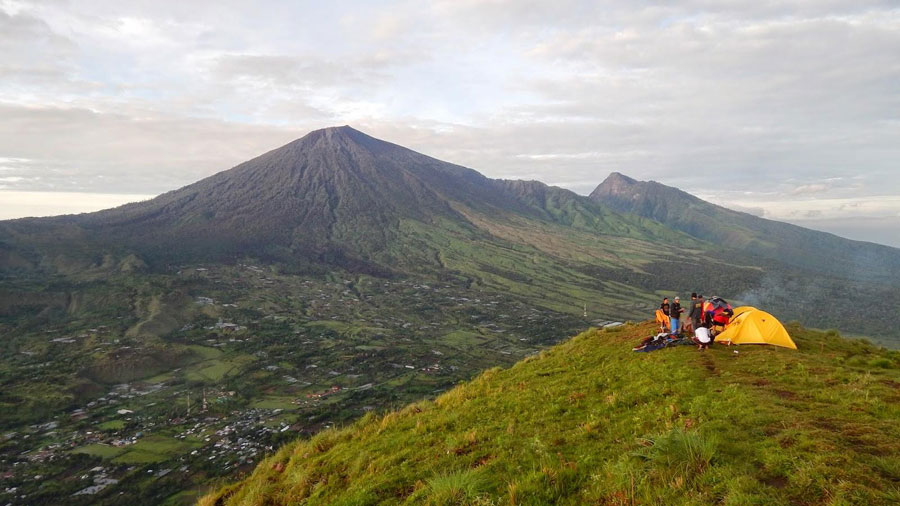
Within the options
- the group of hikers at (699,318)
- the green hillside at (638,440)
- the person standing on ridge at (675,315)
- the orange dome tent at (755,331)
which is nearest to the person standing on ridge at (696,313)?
the group of hikers at (699,318)

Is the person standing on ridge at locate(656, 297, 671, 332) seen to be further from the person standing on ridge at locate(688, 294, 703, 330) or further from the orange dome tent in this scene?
the orange dome tent

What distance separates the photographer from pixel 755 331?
67.5ft

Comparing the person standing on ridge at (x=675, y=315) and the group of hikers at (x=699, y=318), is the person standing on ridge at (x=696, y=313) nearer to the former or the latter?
the group of hikers at (x=699, y=318)

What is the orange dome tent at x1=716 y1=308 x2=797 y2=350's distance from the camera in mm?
20156

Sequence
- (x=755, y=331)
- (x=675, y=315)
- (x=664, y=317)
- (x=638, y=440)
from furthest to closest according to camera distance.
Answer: (x=664, y=317), (x=675, y=315), (x=755, y=331), (x=638, y=440)

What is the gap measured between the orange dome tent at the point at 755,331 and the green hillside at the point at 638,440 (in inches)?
36.5

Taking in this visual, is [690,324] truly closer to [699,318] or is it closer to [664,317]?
[664,317]

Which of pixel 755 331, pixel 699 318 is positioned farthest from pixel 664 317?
pixel 755 331

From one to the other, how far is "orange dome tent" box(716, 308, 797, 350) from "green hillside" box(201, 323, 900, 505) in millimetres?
927

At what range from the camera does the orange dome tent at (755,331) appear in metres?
20.2

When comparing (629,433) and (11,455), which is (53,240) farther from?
(629,433)

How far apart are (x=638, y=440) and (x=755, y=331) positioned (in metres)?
15.2

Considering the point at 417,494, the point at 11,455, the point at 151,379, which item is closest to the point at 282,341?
the point at 151,379

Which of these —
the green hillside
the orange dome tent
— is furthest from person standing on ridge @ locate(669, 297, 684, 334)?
the green hillside
